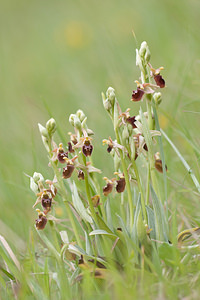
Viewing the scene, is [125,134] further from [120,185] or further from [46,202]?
[46,202]

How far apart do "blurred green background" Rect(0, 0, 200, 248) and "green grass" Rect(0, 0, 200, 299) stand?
1cm

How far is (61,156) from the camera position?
203cm

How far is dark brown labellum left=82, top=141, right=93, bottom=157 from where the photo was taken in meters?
1.98

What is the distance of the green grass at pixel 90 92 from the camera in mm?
2043

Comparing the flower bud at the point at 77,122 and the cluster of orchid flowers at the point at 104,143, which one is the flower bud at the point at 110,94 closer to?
the cluster of orchid flowers at the point at 104,143

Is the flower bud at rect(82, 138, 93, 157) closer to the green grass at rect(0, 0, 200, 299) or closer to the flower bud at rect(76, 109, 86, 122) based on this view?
the flower bud at rect(76, 109, 86, 122)

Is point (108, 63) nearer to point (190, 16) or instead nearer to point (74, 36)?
point (190, 16)

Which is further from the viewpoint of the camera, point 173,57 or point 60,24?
point 60,24

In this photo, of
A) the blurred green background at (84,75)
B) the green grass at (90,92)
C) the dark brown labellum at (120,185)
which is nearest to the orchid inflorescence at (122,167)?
the dark brown labellum at (120,185)

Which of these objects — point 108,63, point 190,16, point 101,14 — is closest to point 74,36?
point 101,14

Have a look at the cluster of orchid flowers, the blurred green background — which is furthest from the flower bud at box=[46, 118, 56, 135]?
the blurred green background

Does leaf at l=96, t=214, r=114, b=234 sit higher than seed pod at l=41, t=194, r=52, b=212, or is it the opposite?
seed pod at l=41, t=194, r=52, b=212

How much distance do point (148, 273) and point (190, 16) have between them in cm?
405

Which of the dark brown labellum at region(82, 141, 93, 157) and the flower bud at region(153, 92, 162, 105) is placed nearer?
the dark brown labellum at region(82, 141, 93, 157)
